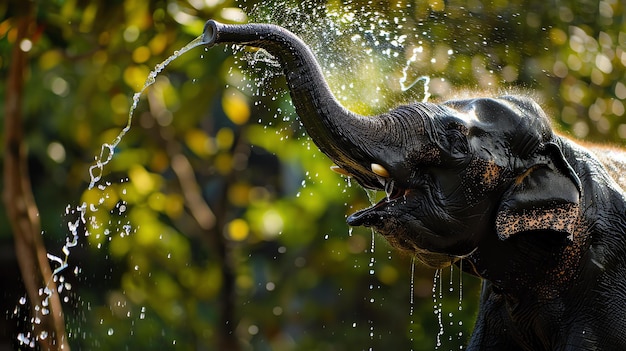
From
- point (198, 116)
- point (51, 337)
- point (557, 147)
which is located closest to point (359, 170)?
point (557, 147)

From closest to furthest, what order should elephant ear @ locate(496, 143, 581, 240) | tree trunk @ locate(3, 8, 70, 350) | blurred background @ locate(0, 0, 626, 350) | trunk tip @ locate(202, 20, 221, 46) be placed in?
trunk tip @ locate(202, 20, 221, 46) < elephant ear @ locate(496, 143, 581, 240) < tree trunk @ locate(3, 8, 70, 350) < blurred background @ locate(0, 0, 626, 350)

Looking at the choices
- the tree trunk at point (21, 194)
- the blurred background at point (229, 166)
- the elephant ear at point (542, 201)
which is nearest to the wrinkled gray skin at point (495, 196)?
the elephant ear at point (542, 201)

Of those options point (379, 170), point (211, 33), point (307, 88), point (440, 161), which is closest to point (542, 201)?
point (440, 161)

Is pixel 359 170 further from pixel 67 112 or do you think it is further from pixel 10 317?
pixel 10 317

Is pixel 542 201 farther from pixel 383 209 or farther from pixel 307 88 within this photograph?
pixel 307 88

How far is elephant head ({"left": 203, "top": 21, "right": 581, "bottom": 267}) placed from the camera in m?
1.95

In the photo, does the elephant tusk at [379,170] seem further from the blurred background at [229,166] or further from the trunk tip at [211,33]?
the blurred background at [229,166]

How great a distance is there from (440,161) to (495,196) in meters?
0.13

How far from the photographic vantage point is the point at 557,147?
2.10m

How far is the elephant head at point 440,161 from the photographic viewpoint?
1949 mm

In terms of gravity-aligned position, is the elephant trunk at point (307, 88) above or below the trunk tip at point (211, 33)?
below

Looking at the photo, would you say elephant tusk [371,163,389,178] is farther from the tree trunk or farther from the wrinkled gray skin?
the tree trunk

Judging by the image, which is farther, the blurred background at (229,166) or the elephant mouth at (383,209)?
the blurred background at (229,166)

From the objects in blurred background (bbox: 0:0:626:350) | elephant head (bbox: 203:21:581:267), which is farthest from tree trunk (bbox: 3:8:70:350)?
elephant head (bbox: 203:21:581:267)
